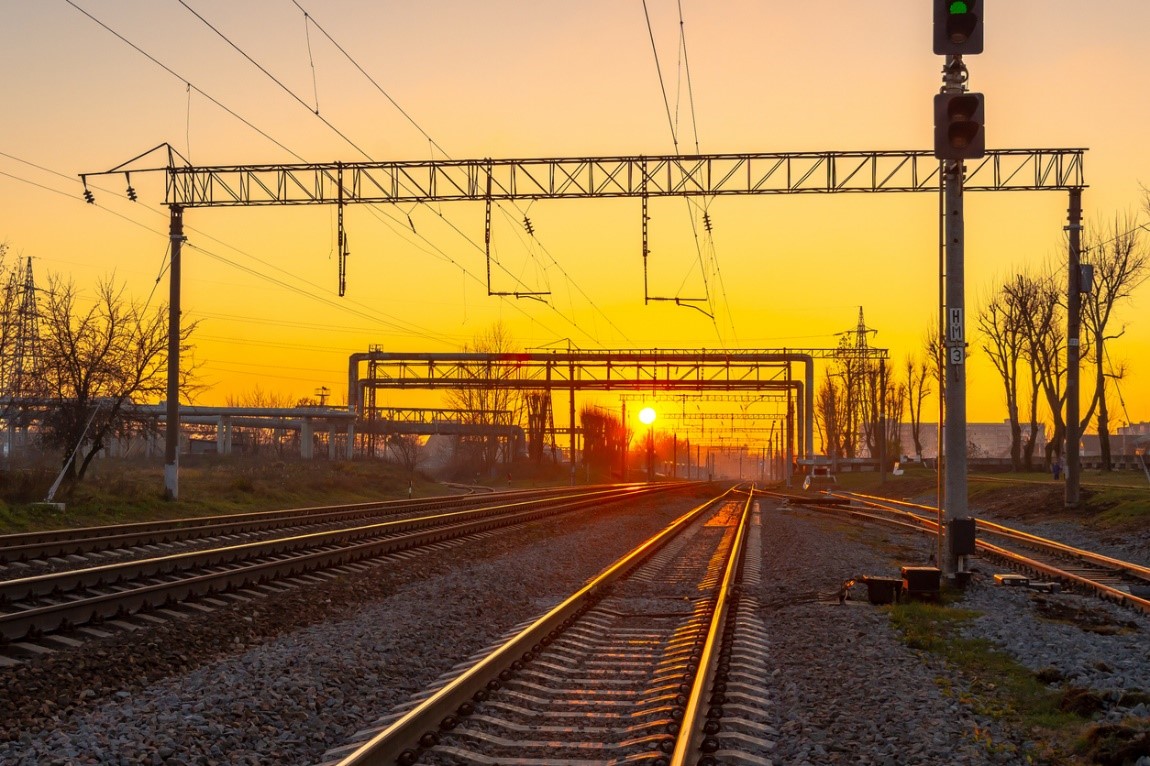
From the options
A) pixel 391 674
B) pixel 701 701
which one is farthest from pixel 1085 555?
pixel 391 674

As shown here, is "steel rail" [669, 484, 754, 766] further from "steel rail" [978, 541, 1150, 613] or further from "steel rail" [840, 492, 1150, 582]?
"steel rail" [840, 492, 1150, 582]

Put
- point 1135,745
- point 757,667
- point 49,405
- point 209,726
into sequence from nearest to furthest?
point 1135,745 → point 209,726 → point 757,667 → point 49,405

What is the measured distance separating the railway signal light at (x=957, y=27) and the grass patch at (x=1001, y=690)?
6700mm

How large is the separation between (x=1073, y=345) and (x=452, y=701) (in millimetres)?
27214

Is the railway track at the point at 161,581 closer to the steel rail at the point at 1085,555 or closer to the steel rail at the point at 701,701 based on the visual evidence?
the steel rail at the point at 701,701

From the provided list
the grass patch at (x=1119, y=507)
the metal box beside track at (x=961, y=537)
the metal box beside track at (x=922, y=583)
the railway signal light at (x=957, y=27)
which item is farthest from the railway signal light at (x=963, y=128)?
the grass patch at (x=1119, y=507)

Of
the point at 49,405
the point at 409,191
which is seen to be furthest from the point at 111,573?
the point at 49,405

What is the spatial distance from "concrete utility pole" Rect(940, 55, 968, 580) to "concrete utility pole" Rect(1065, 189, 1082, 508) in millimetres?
12983

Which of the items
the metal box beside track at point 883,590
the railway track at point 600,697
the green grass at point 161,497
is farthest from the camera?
the green grass at point 161,497

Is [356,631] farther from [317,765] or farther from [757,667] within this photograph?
[317,765]

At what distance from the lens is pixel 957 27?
1334 cm

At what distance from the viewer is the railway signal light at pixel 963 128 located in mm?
14484

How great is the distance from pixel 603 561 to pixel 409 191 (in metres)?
14.2

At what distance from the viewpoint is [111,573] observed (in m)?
14.6
